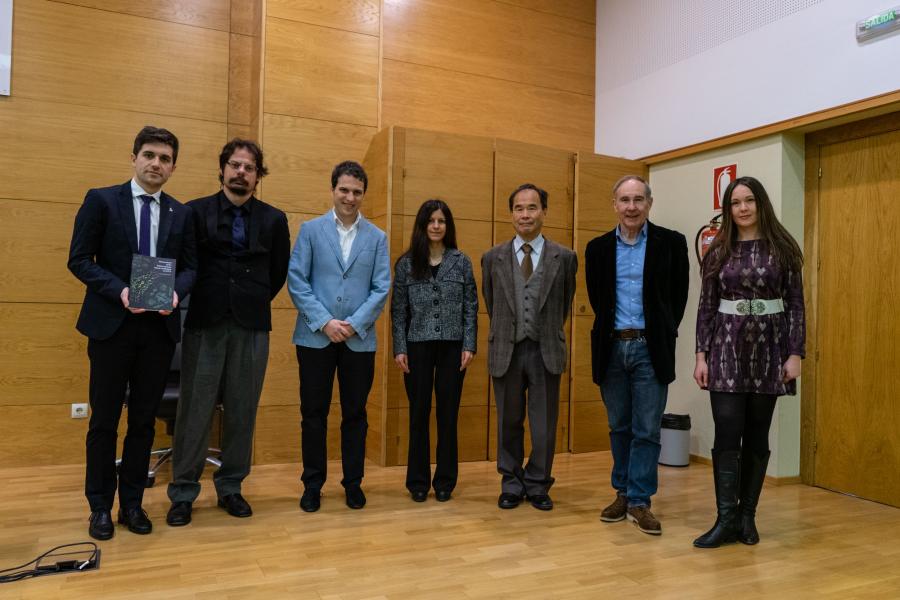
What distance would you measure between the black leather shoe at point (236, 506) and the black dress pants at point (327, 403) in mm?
289

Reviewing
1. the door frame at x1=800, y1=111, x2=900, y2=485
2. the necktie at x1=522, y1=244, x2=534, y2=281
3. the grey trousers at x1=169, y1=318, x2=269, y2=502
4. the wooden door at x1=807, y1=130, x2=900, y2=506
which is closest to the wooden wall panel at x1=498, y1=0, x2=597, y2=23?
the door frame at x1=800, y1=111, x2=900, y2=485

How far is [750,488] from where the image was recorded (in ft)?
9.95

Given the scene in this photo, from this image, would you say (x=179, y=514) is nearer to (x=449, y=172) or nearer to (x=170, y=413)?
(x=170, y=413)

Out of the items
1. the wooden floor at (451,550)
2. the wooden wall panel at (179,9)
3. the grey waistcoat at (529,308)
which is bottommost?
the wooden floor at (451,550)

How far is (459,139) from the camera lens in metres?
4.65

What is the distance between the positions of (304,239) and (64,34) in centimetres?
225

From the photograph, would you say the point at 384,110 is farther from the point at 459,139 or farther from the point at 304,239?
the point at 304,239

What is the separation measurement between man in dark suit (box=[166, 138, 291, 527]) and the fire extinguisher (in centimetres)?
288

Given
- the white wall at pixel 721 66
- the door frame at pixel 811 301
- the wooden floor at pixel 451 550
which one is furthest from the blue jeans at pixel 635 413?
the white wall at pixel 721 66

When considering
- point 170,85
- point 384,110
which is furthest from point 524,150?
point 170,85

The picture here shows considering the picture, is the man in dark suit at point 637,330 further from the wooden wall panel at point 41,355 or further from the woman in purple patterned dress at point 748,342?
the wooden wall panel at point 41,355

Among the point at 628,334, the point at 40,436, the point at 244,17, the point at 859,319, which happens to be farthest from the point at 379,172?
the point at 859,319

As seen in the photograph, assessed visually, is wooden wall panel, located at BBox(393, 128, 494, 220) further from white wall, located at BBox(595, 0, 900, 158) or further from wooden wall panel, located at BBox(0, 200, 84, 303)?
wooden wall panel, located at BBox(0, 200, 84, 303)

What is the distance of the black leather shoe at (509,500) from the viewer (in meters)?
3.50
